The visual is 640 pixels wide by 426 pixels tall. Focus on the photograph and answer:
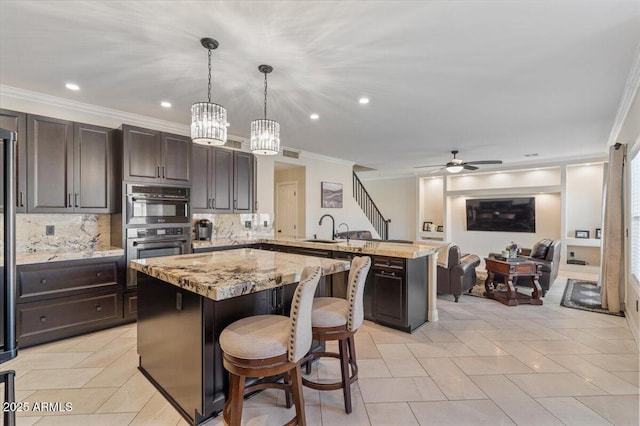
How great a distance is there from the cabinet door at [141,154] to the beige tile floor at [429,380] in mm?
1844

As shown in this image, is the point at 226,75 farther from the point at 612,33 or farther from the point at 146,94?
the point at 612,33

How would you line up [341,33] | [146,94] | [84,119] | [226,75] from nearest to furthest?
[341,33], [226,75], [146,94], [84,119]

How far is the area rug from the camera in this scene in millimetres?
4336

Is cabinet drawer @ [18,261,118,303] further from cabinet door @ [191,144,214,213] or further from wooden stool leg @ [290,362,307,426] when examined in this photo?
wooden stool leg @ [290,362,307,426]

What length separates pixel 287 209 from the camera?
23.3 ft

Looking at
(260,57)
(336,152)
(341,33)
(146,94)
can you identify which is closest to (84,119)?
(146,94)

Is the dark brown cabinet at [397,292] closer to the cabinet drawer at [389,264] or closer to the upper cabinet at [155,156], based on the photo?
the cabinet drawer at [389,264]

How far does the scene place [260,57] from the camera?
2.64 m

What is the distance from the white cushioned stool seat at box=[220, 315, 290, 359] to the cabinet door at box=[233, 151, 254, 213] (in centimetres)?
329

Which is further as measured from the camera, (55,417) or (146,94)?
(146,94)

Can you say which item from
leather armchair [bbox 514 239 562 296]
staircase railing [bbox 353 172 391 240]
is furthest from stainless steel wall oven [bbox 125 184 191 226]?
leather armchair [bbox 514 239 562 296]

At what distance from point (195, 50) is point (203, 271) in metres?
1.83

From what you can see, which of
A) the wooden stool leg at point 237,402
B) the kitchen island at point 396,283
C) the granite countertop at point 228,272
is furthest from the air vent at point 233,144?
the wooden stool leg at point 237,402

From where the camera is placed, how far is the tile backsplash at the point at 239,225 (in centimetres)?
502
